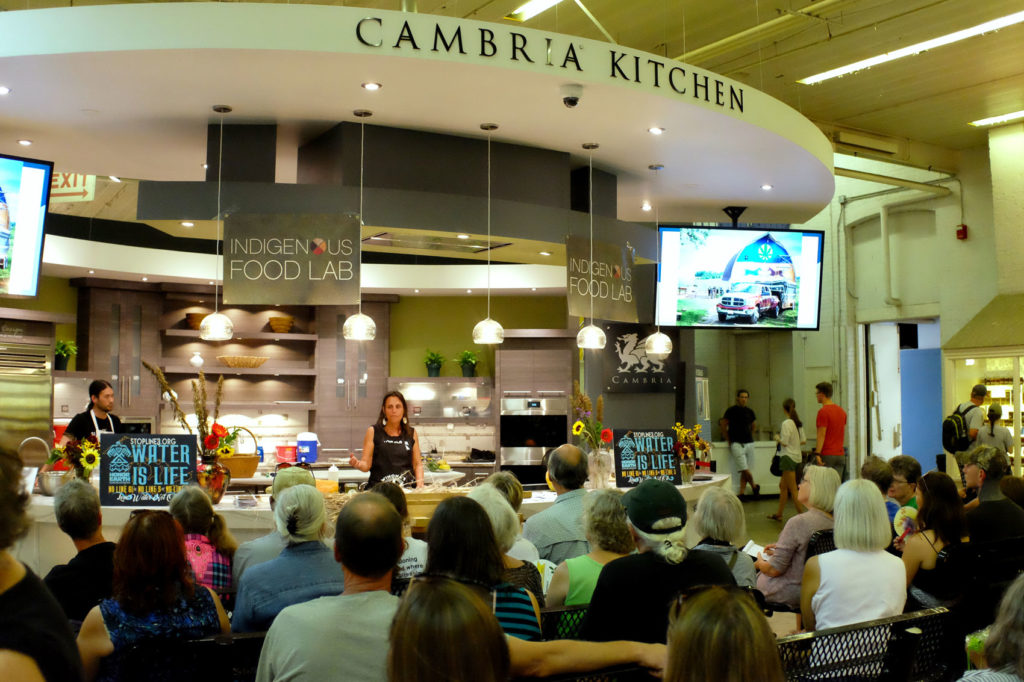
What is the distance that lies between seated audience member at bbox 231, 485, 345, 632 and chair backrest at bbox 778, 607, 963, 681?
4.92 ft

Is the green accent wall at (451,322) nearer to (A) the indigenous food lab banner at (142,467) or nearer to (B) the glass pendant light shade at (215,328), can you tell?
(B) the glass pendant light shade at (215,328)

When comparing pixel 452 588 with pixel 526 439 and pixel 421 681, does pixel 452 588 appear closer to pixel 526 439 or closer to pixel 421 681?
pixel 421 681

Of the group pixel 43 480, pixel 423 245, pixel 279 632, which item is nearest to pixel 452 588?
pixel 279 632

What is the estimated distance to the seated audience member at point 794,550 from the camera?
4.36 metres

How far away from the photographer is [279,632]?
7.11ft

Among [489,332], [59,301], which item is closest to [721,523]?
[489,332]

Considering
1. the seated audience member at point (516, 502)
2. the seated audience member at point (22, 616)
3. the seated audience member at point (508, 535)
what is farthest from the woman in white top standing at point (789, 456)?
the seated audience member at point (22, 616)

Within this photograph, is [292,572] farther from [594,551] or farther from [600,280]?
[600,280]

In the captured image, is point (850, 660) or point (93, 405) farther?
point (93, 405)

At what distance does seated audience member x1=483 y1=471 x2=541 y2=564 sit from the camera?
383 centimetres

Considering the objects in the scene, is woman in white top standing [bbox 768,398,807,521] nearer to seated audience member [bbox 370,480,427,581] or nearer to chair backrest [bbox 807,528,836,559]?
chair backrest [bbox 807,528,836,559]

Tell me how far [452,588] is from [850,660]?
172cm

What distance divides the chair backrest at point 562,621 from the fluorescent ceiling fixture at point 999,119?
10530 millimetres

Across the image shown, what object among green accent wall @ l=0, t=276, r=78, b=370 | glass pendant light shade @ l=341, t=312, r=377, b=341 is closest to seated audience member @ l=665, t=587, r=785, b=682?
glass pendant light shade @ l=341, t=312, r=377, b=341
